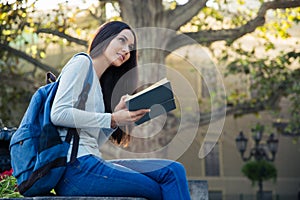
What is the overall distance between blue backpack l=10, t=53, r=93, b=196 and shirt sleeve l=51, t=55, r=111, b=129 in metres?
0.05

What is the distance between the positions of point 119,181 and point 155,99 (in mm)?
437

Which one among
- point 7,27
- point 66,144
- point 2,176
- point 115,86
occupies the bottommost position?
point 2,176

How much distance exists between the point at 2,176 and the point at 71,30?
1181 centimetres

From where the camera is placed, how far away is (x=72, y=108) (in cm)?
344

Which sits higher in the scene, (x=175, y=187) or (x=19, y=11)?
(x=19, y=11)

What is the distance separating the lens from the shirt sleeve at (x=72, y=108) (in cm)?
342

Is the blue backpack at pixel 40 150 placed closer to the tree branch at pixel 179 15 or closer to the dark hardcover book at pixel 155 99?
the dark hardcover book at pixel 155 99

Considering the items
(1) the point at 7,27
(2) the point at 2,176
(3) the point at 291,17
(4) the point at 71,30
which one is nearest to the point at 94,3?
(4) the point at 71,30

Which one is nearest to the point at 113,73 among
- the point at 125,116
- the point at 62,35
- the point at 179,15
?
the point at 125,116

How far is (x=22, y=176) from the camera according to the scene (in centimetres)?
348

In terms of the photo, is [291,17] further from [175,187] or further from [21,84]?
[175,187]

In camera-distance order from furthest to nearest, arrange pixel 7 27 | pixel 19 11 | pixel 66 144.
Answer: pixel 7 27
pixel 19 11
pixel 66 144

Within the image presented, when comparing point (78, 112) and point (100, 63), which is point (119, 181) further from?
point (100, 63)

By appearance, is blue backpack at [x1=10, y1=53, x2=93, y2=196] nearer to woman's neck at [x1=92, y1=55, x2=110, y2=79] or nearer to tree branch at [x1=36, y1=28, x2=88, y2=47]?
woman's neck at [x1=92, y1=55, x2=110, y2=79]
